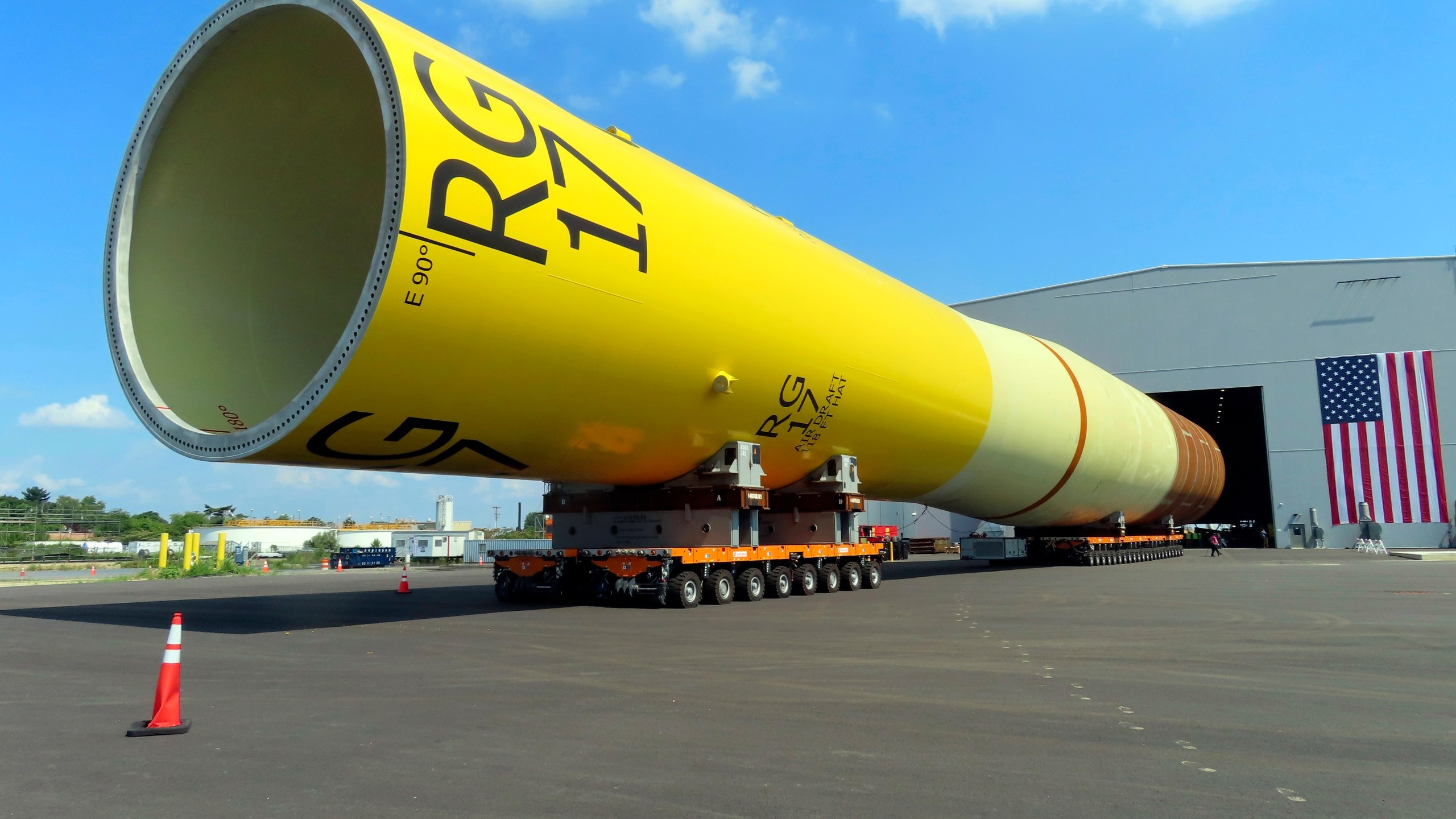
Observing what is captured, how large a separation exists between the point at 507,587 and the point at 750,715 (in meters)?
10.0

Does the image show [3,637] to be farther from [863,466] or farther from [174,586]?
[863,466]

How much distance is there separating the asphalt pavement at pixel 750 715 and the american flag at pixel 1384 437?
31.5m

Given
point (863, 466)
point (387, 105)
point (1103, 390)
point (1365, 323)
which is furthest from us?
point (1365, 323)

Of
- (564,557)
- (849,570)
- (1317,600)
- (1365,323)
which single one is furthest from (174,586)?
(1365,323)

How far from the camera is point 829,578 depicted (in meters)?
16.7

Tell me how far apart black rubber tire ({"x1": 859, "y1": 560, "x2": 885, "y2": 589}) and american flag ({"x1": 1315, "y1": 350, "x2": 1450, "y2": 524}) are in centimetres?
3141

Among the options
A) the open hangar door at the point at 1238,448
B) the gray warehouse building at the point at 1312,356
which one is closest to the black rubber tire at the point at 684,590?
the gray warehouse building at the point at 1312,356

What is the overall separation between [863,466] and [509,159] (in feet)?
33.3

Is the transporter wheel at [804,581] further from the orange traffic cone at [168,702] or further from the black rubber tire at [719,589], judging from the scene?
the orange traffic cone at [168,702]

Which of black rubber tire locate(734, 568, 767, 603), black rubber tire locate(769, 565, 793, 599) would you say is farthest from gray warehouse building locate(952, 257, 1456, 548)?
black rubber tire locate(734, 568, 767, 603)

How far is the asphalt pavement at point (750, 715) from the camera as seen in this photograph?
4.21 m

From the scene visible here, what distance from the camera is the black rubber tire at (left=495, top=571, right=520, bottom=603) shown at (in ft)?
49.2

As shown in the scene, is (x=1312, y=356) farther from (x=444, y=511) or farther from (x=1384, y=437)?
(x=444, y=511)

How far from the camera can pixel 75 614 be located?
13.6 meters
